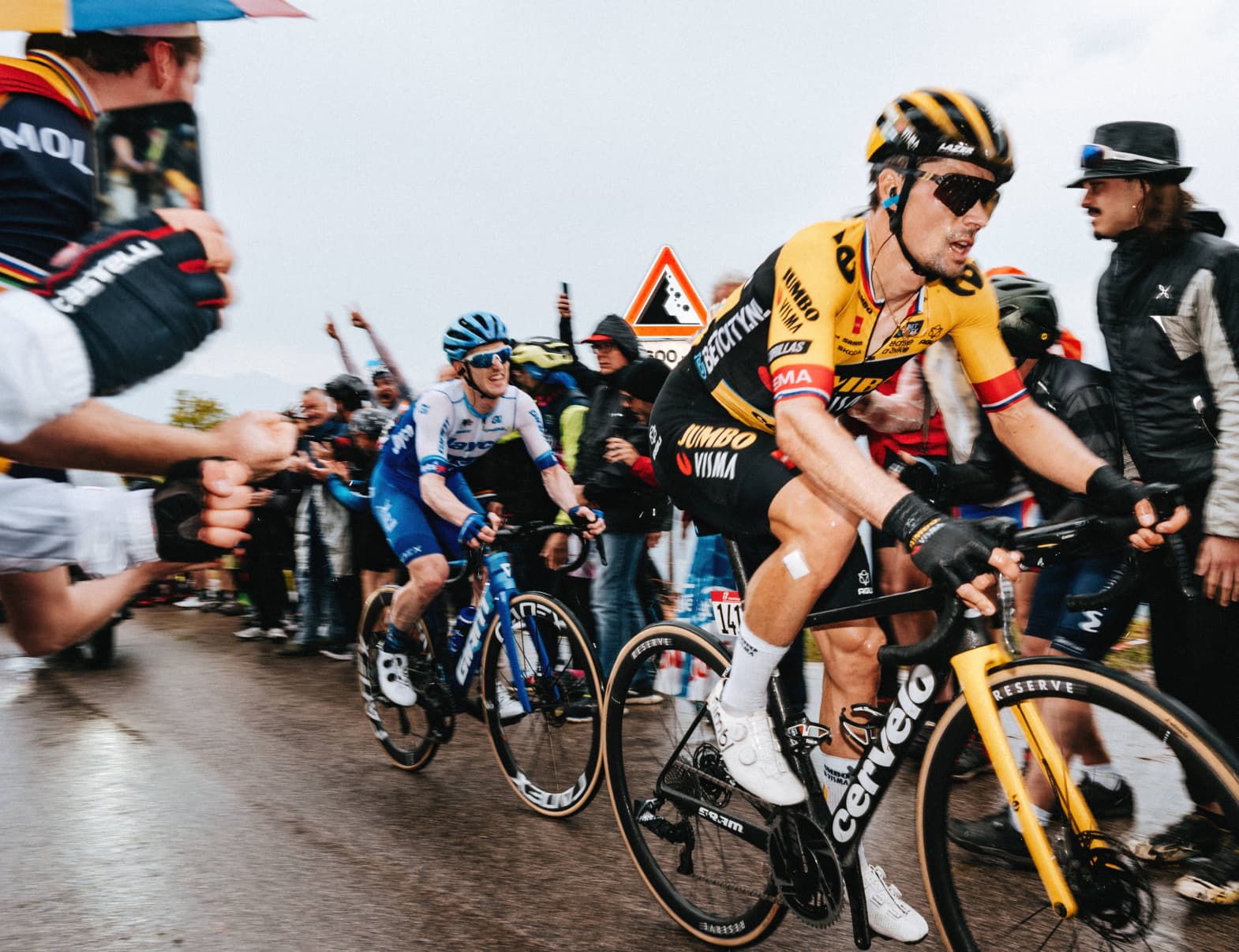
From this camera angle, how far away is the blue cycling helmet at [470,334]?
5.03 m

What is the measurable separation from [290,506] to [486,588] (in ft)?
17.2

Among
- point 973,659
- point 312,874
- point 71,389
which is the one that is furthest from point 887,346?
point 312,874

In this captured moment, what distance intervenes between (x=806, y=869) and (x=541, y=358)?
4478 millimetres

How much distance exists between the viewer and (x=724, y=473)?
283cm

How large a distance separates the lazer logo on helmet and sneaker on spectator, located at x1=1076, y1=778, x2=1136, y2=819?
0.40m

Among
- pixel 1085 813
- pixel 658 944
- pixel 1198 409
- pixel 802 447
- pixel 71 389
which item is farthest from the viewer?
pixel 1198 409

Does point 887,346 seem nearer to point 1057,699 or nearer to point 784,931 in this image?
point 1057,699

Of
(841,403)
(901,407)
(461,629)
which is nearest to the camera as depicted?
(841,403)

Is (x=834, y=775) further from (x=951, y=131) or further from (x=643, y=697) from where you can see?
(x=951, y=131)

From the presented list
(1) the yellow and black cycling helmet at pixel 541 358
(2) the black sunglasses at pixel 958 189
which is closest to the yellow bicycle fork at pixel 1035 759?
(2) the black sunglasses at pixel 958 189

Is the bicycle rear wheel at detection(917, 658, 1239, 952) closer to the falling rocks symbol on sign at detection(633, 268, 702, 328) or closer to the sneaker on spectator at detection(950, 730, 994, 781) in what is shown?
the sneaker on spectator at detection(950, 730, 994, 781)

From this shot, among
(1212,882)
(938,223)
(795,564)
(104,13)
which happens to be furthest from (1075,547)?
(104,13)

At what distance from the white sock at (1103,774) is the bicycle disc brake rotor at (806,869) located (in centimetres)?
69

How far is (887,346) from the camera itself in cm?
282
